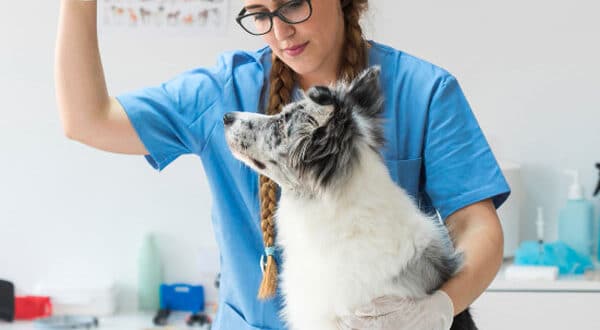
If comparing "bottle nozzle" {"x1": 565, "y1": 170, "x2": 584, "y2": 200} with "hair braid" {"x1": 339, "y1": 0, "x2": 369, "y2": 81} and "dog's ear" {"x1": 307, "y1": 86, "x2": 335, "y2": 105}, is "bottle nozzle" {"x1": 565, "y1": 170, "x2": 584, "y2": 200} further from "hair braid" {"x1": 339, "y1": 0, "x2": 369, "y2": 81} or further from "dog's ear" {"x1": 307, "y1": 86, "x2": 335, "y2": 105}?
"dog's ear" {"x1": 307, "y1": 86, "x2": 335, "y2": 105}

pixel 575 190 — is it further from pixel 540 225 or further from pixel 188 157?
pixel 188 157

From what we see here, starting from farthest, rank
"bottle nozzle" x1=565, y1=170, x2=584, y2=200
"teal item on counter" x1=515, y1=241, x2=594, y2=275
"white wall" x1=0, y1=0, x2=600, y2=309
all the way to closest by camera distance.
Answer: "white wall" x1=0, y1=0, x2=600, y2=309 → "bottle nozzle" x1=565, y1=170, x2=584, y2=200 → "teal item on counter" x1=515, y1=241, x2=594, y2=275

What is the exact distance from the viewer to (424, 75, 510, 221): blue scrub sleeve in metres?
1.53

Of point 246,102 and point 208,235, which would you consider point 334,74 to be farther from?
point 208,235

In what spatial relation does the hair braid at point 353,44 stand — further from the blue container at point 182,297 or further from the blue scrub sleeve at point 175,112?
the blue container at point 182,297

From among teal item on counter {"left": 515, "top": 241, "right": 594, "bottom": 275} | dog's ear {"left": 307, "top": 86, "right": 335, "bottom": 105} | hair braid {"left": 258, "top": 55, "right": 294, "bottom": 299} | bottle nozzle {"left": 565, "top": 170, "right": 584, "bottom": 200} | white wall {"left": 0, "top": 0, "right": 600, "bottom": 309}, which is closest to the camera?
dog's ear {"left": 307, "top": 86, "right": 335, "bottom": 105}

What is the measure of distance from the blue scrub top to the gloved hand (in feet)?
0.85

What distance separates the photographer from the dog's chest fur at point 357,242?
51.4 inches

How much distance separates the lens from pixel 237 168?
5.22 ft

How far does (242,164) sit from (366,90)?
1.16ft

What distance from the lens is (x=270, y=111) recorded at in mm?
1577

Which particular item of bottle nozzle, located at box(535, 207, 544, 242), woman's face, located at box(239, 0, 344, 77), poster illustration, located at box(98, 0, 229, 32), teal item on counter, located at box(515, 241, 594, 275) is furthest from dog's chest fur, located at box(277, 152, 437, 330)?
poster illustration, located at box(98, 0, 229, 32)

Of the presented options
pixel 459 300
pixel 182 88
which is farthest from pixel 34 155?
pixel 459 300

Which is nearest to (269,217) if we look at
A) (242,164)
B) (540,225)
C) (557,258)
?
(242,164)
